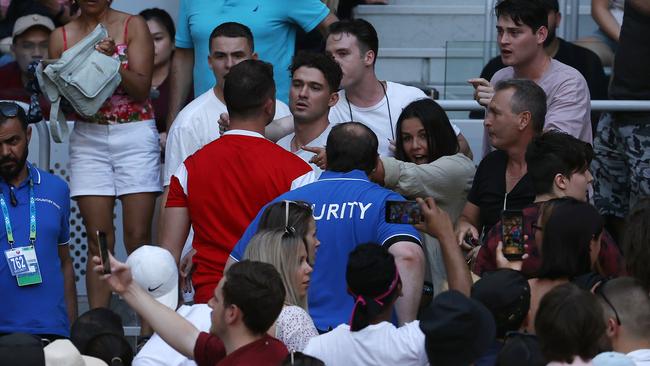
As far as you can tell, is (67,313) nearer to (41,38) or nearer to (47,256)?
(47,256)

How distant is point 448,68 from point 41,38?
9.45ft

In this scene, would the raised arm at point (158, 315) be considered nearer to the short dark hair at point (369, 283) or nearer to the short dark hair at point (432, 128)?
the short dark hair at point (369, 283)

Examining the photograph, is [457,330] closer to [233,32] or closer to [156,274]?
[156,274]

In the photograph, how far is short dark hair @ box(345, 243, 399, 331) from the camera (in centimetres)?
517

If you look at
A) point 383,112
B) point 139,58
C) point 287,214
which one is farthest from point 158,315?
point 139,58

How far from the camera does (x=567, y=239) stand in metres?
5.59

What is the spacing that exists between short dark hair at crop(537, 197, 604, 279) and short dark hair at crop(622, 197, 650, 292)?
150mm

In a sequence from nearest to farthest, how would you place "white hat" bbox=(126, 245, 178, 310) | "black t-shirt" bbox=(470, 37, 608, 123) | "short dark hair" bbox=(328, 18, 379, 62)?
1. "white hat" bbox=(126, 245, 178, 310)
2. "short dark hair" bbox=(328, 18, 379, 62)
3. "black t-shirt" bbox=(470, 37, 608, 123)

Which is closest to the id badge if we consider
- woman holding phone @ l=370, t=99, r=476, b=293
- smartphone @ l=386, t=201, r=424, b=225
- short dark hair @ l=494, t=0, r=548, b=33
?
woman holding phone @ l=370, t=99, r=476, b=293

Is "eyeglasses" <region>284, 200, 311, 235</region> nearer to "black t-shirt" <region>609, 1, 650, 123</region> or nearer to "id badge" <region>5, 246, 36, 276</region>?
"id badge" <region>5, 246, 36, 276</region>

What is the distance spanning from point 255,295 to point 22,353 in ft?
2.72

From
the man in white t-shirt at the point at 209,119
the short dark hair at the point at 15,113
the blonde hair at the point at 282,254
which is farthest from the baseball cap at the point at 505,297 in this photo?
the short dark hair at the point at 15,113

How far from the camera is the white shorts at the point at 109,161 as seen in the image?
777 centimetres

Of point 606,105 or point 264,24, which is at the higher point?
point 264,24
